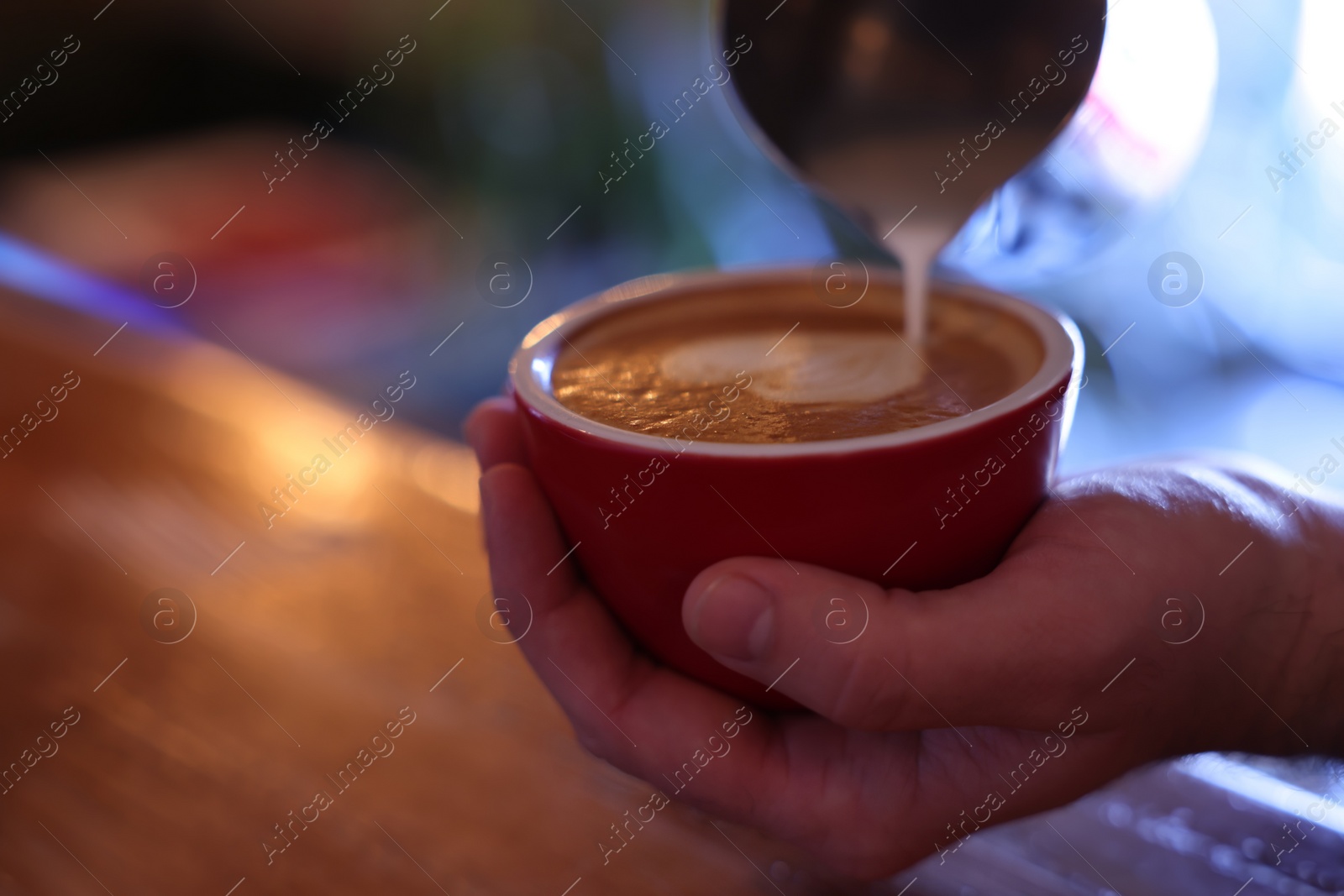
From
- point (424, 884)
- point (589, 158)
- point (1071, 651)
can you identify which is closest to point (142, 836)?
point (424, 884)

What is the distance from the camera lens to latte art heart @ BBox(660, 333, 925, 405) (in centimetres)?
68

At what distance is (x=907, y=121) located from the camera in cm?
72

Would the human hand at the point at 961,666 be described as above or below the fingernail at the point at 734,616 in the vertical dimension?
below

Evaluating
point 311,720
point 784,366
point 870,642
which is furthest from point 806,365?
point 311,720

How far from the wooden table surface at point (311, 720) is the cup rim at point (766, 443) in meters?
0.25

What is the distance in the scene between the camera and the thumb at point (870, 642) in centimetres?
53

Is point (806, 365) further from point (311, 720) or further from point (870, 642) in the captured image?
point (311, 720)

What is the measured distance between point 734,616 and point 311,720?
1.20 ft

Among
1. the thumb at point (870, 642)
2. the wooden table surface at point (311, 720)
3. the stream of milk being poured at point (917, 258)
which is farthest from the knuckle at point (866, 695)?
the stream of milk being poured at point (917, 258)

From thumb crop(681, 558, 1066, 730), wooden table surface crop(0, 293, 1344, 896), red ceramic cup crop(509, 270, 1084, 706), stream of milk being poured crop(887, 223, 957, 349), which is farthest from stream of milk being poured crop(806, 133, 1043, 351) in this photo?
wooden table surface crop(0, 293, 1344, 896)

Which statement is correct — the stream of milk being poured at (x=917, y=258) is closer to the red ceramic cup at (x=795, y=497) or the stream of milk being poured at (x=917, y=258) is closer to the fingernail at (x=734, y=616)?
the red ceramic cup at (x=795, y=497)

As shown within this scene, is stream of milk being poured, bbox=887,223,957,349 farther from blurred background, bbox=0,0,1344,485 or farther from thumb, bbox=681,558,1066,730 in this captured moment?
blurred background, bbox=0,0,1344,485

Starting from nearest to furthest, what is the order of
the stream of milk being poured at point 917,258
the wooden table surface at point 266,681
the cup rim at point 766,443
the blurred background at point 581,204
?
the cup rim at point 766,443 < the wooden table surface at point 266,681 < the stream of milk being poured at point 917,258 < the blurred background at point 581,204

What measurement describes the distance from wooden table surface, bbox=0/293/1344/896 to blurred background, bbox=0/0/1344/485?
1.79 ft
